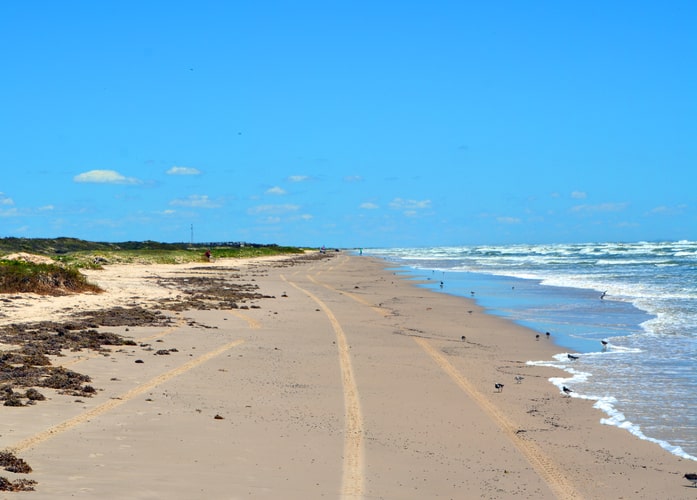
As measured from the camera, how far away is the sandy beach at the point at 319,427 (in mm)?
6965

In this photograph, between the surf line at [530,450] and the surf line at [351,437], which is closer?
the surf line at [351,437]

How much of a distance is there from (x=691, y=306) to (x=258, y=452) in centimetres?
2221

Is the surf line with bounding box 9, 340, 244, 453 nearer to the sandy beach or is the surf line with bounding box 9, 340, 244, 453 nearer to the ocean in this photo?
the sandy beach

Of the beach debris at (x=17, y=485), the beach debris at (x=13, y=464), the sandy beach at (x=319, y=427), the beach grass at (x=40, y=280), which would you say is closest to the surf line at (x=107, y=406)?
the sandy beach at (x=319, y=427)

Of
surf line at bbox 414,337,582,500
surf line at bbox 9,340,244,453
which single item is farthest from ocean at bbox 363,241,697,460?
surf line at bbox 9,340,244,453

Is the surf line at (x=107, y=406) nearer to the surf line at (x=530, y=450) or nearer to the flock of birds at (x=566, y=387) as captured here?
the surf line at (x=530, y=450)

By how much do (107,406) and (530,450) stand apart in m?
5.17

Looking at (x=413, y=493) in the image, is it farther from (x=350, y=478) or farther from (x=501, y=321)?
(x=501, y=321)

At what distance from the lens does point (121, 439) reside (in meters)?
7.99

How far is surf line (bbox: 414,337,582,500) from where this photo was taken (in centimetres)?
721

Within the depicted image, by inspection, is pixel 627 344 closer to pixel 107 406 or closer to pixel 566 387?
pixel 566 387

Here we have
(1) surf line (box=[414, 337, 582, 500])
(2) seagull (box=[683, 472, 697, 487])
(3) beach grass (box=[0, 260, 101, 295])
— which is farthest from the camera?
(3) beach grass (box=[0, 260, 101, 295])

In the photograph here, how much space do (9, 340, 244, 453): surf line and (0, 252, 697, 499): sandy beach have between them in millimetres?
31

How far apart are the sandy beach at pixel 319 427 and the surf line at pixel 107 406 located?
0.10ft
